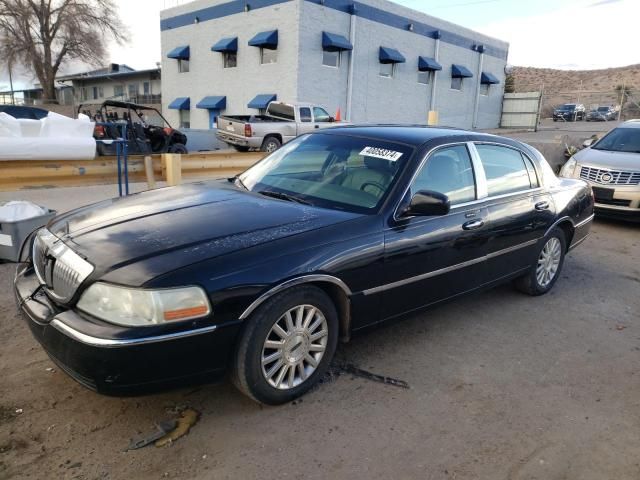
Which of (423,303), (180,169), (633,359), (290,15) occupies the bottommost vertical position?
(633,359)

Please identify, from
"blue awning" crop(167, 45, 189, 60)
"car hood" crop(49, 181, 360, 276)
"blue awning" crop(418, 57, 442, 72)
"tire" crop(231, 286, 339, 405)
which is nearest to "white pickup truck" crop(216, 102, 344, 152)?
"blue awning" crop(418, 57, 442, 72)

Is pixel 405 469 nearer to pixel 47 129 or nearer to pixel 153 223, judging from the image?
pixel 153 223

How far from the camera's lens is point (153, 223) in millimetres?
3189

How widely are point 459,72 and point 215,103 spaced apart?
42.9 ft

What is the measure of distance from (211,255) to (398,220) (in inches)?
52.3

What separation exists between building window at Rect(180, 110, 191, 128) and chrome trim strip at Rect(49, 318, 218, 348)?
26.9 meters

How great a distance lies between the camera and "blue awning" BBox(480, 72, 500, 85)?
3112 cm

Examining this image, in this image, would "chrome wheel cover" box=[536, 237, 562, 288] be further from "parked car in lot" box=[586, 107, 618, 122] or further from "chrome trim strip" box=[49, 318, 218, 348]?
"parked car in lot" box=[586, 107, 618, 122]

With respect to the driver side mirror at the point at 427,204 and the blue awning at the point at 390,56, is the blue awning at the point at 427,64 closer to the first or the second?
the blue awning at the point at 390,56

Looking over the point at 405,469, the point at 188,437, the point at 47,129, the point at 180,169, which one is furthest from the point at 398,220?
the point at 47,129

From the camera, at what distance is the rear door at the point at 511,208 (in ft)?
14.2

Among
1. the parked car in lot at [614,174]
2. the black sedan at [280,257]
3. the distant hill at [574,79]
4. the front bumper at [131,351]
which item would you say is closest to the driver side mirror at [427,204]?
the black sedan at [280,257]

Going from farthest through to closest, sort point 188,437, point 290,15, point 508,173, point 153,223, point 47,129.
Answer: point 290,15, point 47,129, point 508,173, point 153,223, point 188,437

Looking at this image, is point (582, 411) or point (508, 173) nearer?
point (582, 411)
